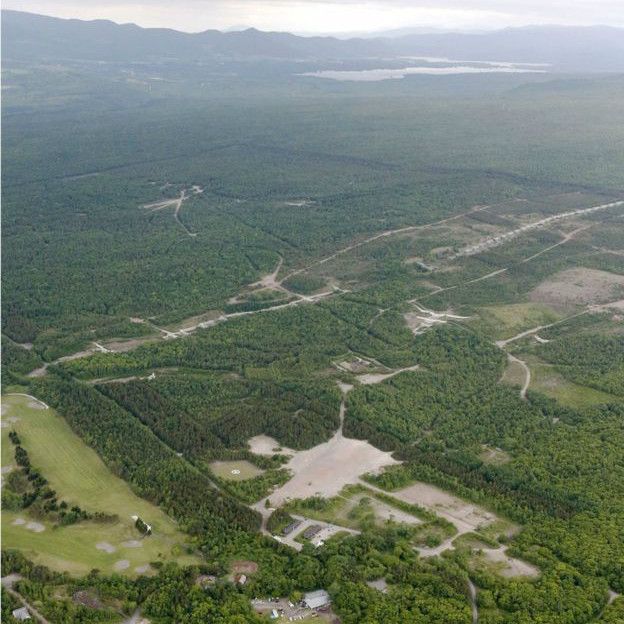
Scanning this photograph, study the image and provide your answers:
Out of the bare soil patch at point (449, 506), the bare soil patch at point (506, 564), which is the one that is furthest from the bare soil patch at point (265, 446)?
the bare soil patch at point (506, 564)

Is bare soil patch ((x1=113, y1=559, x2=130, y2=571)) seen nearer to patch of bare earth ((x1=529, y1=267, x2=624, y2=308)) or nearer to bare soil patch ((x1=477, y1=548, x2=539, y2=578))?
bare soil patch ((x1=477, y1=548, x2=539, y2=578))

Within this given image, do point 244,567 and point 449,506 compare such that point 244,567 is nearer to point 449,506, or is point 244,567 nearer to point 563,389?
point 449,506

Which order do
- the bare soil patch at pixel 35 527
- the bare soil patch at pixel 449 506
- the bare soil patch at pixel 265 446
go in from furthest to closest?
the bare soil patch at pixel 265 446
the bare soil patch at pixel 449 506
the bare soil patch at pixel 35 527

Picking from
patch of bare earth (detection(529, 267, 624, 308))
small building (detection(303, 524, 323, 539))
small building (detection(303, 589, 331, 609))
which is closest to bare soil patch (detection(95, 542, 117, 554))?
small building (detection(303, 524, 323, 539))

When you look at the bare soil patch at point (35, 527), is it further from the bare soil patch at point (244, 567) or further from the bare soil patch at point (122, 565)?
the bare soil patch at point (244, 567)

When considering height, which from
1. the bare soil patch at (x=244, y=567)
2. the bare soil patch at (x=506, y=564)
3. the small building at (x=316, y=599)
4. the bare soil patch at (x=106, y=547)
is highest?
the bare soil patch at (x=506, y=564)
